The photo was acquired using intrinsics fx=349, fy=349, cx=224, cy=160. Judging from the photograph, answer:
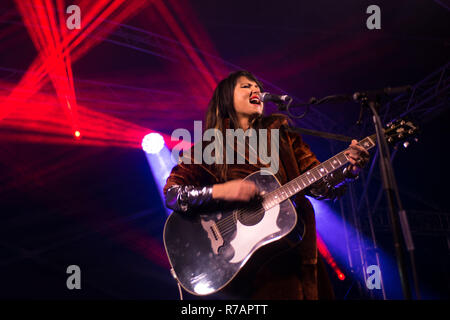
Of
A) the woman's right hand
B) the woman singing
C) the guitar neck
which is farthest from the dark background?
the woman's right hand

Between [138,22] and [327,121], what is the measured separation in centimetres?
455

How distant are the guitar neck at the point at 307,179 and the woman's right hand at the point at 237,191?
0.37ft

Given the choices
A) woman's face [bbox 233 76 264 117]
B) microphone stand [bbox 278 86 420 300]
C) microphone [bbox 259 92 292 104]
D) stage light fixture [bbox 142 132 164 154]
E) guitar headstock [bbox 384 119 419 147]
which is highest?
stage light fixture [bbox 142 132 164 154]

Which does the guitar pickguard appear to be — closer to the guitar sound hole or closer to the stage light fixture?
the guitar sound hole

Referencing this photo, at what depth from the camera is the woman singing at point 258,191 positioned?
2.11 metres

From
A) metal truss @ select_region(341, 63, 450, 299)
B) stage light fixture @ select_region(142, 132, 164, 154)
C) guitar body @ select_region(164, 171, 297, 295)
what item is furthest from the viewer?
stage light fixture @ select_region(142, 132, 164, 154)

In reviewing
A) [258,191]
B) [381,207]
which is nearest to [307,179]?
[258,191]

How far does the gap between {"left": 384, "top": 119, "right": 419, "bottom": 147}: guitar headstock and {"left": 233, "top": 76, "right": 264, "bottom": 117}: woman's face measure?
1132 mm

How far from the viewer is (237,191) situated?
96.0 inches

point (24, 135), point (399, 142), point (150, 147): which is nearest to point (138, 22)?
point (150, 147)

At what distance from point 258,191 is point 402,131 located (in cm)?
102

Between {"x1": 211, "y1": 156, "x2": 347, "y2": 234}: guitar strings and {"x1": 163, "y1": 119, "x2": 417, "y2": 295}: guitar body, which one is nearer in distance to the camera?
{"x1": 163, "y1": 119, "x2": 417, "y2": 295}: guitar body

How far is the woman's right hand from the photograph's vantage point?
2430mm
